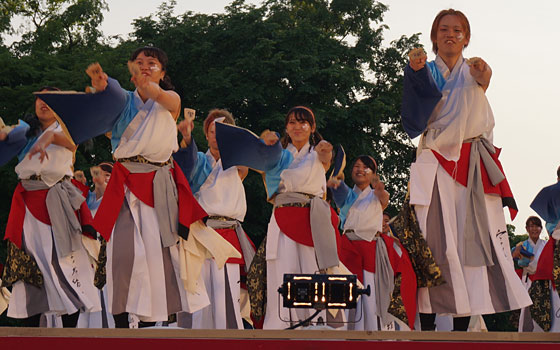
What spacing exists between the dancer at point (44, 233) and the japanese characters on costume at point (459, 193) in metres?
3.21

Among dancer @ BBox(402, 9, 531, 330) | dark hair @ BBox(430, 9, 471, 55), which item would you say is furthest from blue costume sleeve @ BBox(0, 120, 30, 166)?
dark hair @ BBox(430, 9, 471, 55)

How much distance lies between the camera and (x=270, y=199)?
7.72m

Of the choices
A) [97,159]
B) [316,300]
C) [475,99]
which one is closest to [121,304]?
[316,300]

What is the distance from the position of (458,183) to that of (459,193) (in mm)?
60

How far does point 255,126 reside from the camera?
22344 millimetres

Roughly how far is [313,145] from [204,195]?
1.09 meters

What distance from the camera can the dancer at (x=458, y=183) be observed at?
18.0ft

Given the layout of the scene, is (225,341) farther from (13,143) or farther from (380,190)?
(380,190)

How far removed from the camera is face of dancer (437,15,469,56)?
18.6 ft

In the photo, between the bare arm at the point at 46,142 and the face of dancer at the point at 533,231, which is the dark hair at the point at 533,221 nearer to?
the face of dancer at the point at 533,231

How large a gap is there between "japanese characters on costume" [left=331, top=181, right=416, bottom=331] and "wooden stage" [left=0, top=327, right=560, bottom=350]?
6.11 metres

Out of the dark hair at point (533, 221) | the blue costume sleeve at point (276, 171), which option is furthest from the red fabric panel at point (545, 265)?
the blue costume sleeve at point (276, 171)

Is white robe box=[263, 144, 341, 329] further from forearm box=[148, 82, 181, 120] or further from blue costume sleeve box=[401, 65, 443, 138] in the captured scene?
blue costume sleeve box=[401, 65, 443, 138]

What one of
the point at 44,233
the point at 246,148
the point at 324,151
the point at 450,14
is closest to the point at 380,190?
the point at 324,151
